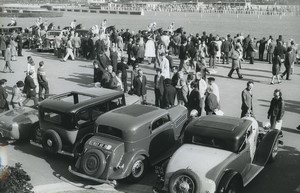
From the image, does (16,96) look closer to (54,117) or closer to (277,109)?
(54,117)

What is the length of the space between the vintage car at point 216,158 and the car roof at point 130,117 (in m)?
1.23

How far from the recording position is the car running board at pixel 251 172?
8.78 metres

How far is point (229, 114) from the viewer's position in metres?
14.2

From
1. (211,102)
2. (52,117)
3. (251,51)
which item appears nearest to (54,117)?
(52,117)

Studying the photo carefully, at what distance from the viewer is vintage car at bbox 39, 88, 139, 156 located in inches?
404

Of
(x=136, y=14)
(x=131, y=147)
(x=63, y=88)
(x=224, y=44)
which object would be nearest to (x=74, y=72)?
(x=63, y=88)

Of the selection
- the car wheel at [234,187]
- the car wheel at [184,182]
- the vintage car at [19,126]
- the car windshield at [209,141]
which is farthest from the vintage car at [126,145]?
the vintage car at [19,126]

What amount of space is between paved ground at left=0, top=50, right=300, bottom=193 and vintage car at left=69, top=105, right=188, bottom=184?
0.41m

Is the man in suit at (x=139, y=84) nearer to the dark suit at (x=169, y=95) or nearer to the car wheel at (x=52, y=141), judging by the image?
the dark suit at (x=169, y=95)

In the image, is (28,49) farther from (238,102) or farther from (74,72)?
(238,102)

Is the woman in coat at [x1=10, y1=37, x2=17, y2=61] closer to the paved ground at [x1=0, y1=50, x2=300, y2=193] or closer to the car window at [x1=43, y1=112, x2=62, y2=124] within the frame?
the paved ground at [x1=0, y1=50, x2=300, y2=193]

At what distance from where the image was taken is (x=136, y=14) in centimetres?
15075

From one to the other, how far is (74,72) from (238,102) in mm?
10067

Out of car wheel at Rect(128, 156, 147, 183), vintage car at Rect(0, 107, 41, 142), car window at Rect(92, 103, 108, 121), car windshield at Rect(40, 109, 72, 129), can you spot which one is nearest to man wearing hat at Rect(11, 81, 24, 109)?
vintage car at Rect(0, 107, 41, 142)
